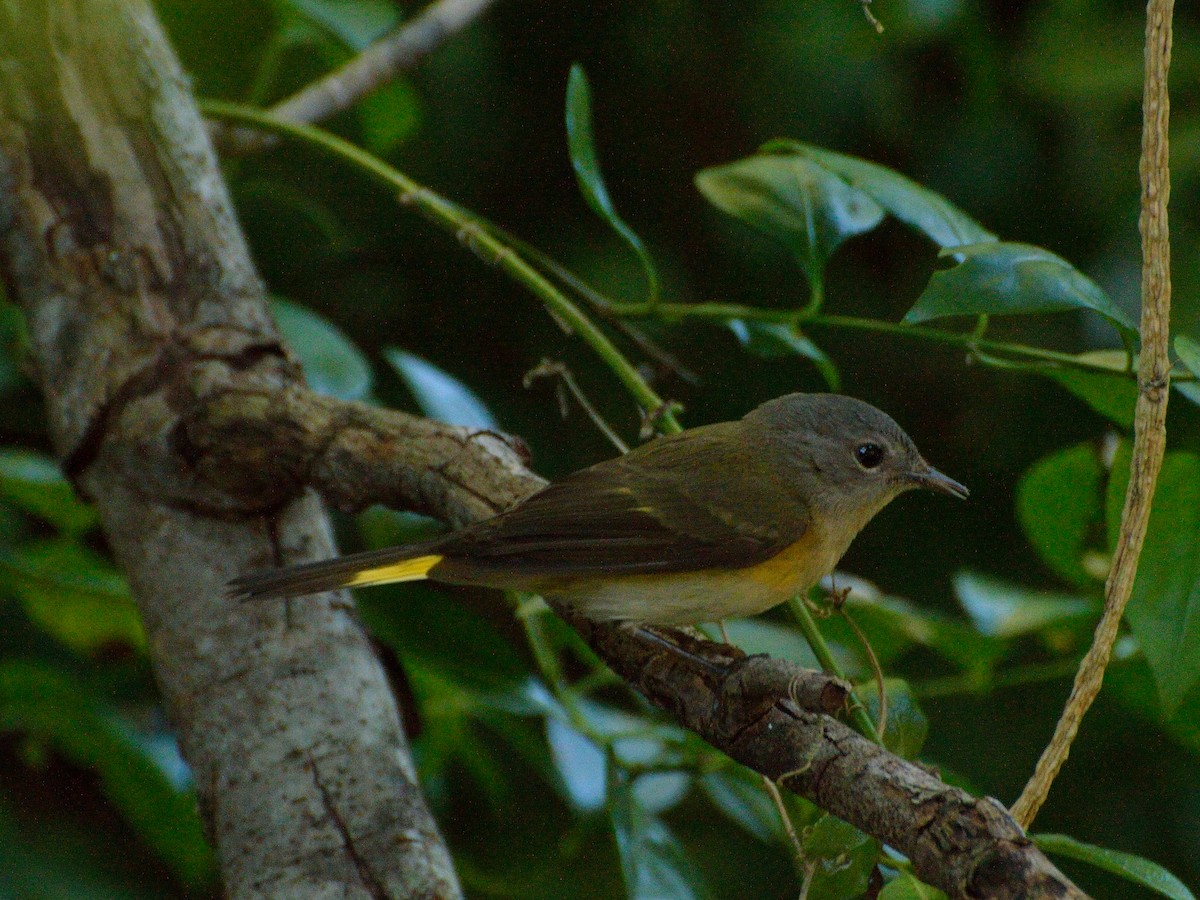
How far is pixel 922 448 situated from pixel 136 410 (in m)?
2.08

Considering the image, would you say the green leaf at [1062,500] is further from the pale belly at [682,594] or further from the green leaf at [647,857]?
the green leaf at [647,857]

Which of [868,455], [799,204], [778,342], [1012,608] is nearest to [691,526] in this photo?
[778,342]

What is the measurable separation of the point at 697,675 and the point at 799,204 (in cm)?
79

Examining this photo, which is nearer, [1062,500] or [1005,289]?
[1005,289]

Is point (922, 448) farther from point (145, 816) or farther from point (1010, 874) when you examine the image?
point (1010, 874)

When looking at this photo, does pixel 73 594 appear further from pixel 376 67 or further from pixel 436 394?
pixel 376 67

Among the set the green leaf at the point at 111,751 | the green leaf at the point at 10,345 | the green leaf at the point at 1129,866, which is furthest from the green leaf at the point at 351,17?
the green leaf at the point at 1129,866

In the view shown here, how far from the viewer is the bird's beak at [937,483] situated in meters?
2.27

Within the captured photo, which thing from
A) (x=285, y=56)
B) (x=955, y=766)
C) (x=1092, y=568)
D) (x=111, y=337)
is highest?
(x=285, y=56)

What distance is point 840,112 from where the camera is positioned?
333 cm

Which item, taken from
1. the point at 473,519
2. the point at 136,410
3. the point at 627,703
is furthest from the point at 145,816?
the point at 627,703

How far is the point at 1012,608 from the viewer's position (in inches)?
89.8

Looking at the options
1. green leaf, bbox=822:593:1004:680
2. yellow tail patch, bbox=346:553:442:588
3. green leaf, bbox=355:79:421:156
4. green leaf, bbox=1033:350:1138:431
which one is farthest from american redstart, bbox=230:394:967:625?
green leaf, bbox=355:79:421:156

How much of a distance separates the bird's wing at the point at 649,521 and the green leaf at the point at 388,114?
1040 millimetres
